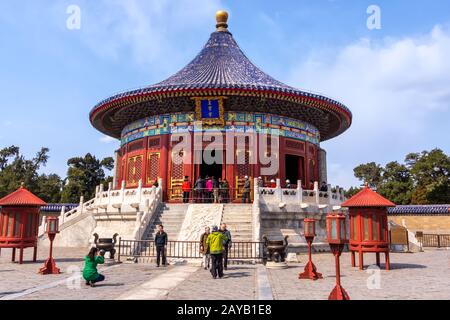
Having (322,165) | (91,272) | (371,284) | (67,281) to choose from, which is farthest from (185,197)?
(371,284)

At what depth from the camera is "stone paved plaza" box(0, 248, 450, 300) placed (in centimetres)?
816

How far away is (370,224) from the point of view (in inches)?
507

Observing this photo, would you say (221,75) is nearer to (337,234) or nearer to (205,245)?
(205,245)

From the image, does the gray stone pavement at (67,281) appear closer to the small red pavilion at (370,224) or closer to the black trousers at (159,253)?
the black trousers at (159,253)

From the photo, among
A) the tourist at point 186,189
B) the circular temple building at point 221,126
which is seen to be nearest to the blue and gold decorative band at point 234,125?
the circular temple building at point 221,126

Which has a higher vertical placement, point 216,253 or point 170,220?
point 170,220

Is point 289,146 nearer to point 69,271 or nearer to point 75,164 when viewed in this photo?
point 69,271

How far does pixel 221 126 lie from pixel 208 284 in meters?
13.1

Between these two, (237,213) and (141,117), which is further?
(141,117)

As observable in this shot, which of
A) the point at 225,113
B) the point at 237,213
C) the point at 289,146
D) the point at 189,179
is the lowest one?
the point at 237,213
